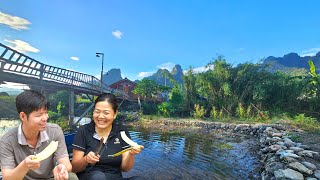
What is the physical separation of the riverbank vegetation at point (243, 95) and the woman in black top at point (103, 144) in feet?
61.9

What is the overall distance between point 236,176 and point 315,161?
2.40m

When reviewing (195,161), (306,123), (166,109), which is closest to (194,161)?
(195,161)

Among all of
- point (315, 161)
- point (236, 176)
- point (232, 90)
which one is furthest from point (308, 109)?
point (236, 176)

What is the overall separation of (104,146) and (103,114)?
1.32 feet

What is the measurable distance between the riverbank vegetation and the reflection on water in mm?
9948

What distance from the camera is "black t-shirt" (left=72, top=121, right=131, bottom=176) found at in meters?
3.03

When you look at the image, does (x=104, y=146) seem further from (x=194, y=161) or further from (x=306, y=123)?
(x=306, y=123)

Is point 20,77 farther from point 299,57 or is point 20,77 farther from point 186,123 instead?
point 299,57

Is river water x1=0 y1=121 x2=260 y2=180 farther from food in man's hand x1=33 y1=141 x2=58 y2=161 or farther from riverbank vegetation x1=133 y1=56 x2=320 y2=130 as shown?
riverbank vegetation x1=133 y1=56 x2=320 y2=130

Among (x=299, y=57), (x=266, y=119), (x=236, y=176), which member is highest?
(x=299, y=57)

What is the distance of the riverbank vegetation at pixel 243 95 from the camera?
2181cm

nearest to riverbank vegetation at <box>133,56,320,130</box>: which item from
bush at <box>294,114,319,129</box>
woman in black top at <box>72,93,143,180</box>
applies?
bush at <box>294,114,319,129</box>

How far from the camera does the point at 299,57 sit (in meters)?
132

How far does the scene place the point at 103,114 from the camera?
9.94 ft
